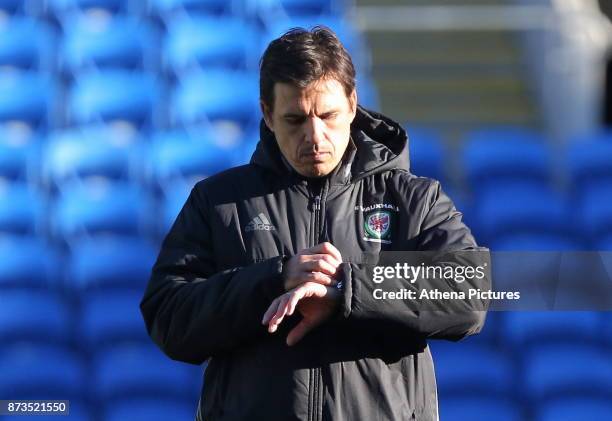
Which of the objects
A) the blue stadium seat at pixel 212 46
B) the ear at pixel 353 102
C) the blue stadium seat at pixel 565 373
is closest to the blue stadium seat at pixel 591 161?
the blue stadium seat at pixel 565 373

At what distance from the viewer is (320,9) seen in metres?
5.86

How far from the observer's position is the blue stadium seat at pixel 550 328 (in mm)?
4691

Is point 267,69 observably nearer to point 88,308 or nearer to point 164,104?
point 88,308

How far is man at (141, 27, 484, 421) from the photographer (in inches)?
77.7

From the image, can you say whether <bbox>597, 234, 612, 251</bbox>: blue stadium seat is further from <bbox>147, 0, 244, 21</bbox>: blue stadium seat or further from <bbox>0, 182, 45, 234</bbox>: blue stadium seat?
<bbox>0, 182, 45, 234</bbox>: blue stadium seat

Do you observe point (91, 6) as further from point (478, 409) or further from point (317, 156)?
point (317, 156)

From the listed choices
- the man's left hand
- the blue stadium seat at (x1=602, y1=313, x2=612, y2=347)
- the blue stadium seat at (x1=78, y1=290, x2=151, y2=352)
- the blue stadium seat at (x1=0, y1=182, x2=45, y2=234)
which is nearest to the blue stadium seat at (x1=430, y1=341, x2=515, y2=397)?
the blue stadium seat at (x1=602, y1=313, x2=612, y2=347)

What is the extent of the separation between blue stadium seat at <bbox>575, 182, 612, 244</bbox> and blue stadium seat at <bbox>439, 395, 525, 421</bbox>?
0.86 meters

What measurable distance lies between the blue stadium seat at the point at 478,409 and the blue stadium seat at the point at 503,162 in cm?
100

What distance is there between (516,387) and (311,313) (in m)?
2.73

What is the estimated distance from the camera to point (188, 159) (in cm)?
527

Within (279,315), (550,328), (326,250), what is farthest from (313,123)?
(550,328)

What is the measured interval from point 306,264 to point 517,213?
3.17 metres

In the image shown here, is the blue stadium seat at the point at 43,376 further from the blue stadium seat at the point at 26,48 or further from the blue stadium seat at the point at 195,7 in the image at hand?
the blue stadium seat at the point at 195,7
